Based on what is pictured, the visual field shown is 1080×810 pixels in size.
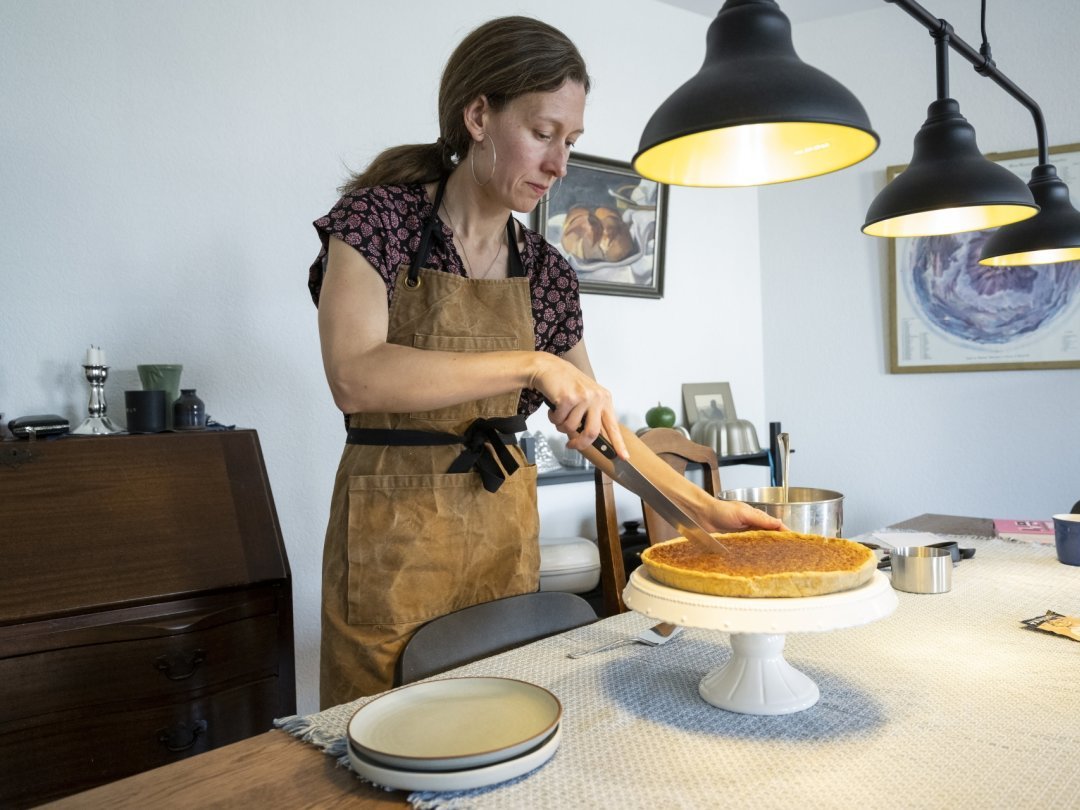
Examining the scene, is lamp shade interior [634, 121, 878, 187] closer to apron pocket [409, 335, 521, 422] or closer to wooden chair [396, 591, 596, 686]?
apron pocket [409, 335, 521, 422]

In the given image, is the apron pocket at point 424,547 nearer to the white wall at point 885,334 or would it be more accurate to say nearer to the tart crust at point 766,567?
the tart crust at point 766,567

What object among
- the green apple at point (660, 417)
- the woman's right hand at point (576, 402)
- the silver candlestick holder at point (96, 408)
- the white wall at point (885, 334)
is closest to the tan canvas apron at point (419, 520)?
the woman's right hand at point (576, 402)

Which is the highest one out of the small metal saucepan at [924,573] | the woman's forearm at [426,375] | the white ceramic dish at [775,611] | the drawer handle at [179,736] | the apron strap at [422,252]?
the apron strap at [422,252]

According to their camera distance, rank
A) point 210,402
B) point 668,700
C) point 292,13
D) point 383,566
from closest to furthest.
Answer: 1. point 668,700
2. point 383,566
3. point 210,402
4. point 292,13

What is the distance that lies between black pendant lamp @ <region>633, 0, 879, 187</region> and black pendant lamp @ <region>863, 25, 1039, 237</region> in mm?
447

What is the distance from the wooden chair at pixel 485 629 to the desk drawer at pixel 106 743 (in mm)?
778

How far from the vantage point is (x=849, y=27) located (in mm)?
3779

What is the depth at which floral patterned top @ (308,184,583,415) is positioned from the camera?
4.58 feet

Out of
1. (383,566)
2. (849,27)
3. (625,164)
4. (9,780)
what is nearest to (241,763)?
(383,566)

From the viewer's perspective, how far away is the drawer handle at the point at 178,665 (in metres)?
1.69

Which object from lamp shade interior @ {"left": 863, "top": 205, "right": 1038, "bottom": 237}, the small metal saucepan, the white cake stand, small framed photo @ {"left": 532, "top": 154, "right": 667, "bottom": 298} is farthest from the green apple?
the white cake stand

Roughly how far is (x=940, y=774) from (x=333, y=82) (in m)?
2.51

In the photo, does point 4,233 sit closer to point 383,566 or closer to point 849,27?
point 383,566

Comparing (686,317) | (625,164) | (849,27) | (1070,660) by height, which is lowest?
(1070,660)
